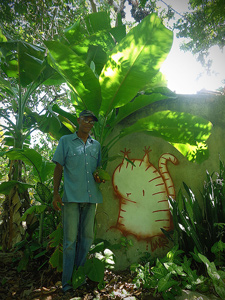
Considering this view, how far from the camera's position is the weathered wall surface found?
270 centimetres

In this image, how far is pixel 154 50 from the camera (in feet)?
6.70

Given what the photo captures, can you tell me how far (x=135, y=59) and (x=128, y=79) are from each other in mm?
182

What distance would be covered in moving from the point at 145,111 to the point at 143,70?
2.97 ft

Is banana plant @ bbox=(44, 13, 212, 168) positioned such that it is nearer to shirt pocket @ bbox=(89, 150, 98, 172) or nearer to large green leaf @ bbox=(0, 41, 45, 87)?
shirt pocket @ bbox=(89, 150, 98, 172)

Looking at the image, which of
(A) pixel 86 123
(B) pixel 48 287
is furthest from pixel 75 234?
(A) pixel 86 123

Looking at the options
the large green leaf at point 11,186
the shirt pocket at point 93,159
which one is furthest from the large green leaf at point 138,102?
the large green leaf at point 11,186

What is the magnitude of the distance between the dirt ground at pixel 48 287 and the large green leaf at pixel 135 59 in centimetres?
174

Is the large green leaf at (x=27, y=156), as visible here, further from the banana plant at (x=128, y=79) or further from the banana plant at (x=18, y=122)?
the banana plant at (x=128, y=79)

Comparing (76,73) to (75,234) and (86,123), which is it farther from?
(75,234)

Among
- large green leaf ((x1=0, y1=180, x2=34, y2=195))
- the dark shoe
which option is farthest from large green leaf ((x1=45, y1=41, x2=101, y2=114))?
the dark shoe

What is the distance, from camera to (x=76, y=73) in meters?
2.08

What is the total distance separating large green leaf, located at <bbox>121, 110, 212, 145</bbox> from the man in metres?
0.46

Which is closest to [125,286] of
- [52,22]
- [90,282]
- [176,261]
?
[90,282]

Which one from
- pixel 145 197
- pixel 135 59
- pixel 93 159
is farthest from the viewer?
pixel 145 197
